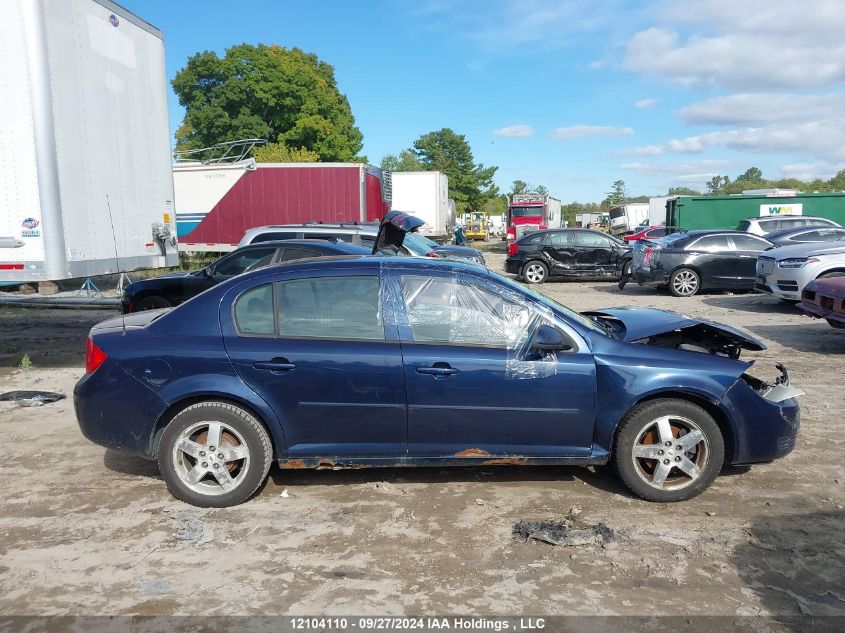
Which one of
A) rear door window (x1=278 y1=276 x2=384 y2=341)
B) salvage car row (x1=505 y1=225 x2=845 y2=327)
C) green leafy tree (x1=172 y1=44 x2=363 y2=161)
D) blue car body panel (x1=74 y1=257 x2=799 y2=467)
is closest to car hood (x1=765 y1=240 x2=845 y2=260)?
salvage car row (x1=505 y1=225 x2=845 y2=327)

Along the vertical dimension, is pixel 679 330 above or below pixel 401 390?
above

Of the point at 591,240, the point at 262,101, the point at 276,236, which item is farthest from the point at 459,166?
the point at 276,236

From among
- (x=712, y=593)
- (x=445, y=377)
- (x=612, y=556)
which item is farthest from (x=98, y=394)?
(x=712, y=593)

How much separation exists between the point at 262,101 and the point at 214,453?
153 feet

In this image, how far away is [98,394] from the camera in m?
4.17

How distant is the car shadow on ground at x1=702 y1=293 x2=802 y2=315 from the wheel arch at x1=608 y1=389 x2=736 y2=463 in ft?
30.6

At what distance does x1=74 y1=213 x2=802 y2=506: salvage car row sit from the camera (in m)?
4.05

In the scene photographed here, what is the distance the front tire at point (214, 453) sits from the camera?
13.4 ft

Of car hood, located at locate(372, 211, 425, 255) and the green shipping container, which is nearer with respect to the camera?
car hood, located at locate(372, 211, 425, 255)

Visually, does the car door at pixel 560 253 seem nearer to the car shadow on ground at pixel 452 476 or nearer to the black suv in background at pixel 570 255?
the black suv in background at pixel 570 255

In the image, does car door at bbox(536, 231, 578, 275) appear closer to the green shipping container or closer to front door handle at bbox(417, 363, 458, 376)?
the green shipping container

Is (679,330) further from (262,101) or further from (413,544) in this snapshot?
(262,101)

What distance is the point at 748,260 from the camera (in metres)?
15.1

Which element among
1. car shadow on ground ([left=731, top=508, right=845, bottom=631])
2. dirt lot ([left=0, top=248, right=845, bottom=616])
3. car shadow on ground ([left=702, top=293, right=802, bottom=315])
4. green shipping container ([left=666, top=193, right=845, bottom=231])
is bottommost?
car shadow on ground ([left=731, top=508, right=845, bottom=631])
